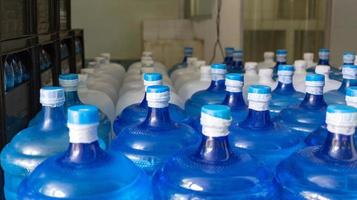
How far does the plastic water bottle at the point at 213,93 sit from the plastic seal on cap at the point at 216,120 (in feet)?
2.11

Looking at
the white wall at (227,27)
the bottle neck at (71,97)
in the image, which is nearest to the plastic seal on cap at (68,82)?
the bottle neck at (71,97)

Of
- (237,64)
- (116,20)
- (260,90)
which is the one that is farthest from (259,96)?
(116,20)

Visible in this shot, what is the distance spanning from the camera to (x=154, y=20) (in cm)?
414

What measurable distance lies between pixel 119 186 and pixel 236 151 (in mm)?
233

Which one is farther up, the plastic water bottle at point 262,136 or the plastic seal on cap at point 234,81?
the plastic seal on cap at point 234,81

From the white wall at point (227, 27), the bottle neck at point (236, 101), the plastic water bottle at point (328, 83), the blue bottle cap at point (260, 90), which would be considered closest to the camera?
the blue bottle cap at point (260, 90)

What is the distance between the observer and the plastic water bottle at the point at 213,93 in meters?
1.48

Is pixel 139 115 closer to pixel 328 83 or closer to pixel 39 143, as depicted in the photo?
pixel 39 143

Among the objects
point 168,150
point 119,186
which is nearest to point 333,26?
point 168,150

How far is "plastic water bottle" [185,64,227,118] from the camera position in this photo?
1.48 m

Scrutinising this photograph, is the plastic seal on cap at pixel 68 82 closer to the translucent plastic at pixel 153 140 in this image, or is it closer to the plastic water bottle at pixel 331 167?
the translucent plastic at pixel 153 140

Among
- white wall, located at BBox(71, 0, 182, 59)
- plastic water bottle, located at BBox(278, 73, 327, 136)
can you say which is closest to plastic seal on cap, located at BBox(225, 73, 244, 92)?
plastic water bottle, located at BBox(278, 73, 327, 136)

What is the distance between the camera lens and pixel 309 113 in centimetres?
122

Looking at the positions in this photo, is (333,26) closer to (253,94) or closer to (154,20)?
(154,20)
